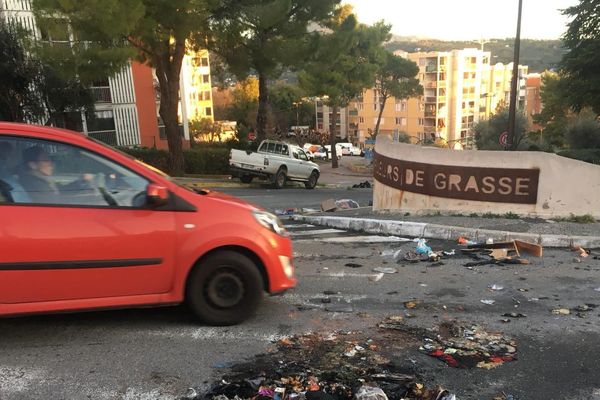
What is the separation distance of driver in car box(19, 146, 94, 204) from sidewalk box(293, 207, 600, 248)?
563cm

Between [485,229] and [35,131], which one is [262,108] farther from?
[35,131]

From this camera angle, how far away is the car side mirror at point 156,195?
412cm

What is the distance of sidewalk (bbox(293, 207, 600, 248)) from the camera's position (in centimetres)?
738

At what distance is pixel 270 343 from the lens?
4082 millimetres

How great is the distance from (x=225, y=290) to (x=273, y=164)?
720 inches

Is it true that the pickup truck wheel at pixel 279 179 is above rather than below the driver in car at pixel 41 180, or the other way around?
below

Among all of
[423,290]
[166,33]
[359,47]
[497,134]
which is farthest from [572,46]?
[423,290]

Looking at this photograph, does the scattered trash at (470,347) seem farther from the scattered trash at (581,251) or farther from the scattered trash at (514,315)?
the scattered trash at (581,251)

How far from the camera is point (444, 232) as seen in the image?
7977 mm

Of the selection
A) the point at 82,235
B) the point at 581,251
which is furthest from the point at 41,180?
the point at 581,251

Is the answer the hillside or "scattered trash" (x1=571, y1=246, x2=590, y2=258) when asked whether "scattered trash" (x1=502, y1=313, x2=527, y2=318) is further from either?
the hillside

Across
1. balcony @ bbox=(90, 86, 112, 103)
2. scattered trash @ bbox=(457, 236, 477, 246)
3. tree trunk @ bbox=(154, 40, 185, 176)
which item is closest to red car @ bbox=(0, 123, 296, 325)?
scattered trash @ bbox=(457, 236, 477, 246)

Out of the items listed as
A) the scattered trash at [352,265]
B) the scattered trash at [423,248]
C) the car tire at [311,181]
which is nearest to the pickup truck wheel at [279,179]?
the car tire at [311,181]

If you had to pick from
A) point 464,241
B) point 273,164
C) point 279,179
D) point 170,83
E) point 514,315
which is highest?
point 170,83
